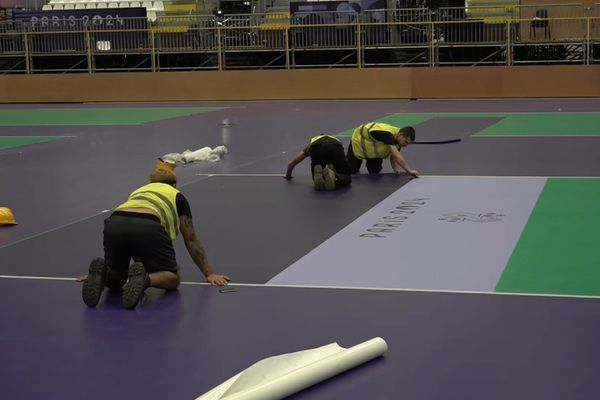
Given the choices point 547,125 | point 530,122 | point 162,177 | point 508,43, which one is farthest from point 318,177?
point 508,43

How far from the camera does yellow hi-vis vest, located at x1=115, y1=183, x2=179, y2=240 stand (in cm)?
880

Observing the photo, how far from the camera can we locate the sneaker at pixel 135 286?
8.32 m

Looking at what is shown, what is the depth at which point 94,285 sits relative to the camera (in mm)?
8492

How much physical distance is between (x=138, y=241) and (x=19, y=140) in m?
14.9

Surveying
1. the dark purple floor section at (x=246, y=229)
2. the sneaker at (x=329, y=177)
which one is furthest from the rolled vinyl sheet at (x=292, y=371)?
the sneaker at (x=329, y=177)

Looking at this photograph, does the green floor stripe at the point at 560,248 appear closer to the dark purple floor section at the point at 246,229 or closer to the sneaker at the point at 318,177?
the dark purple floor section at the point at 246,229

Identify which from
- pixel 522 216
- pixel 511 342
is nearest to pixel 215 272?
pixel 511 342

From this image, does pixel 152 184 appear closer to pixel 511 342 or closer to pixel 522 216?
pixel 511 342

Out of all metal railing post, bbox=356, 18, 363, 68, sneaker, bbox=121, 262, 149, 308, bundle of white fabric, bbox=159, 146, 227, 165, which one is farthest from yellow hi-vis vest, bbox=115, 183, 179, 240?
metal railing post, bbox=356, 18, 363, 68

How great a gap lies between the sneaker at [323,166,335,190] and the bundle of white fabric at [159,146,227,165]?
13.4 ft

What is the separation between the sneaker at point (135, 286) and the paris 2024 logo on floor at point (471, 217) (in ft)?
15.4

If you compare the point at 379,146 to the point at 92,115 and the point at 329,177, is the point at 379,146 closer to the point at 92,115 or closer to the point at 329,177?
the point at 329,177

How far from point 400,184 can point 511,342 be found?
7660 millimetres

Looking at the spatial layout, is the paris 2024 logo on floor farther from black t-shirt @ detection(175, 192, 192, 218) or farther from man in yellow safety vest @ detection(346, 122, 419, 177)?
black t-shirt @ detection(175, 192, 192, 218)
